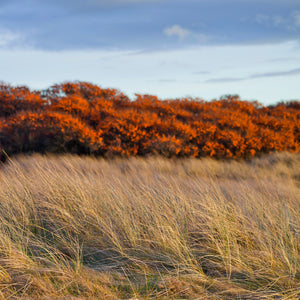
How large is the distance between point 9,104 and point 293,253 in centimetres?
1038

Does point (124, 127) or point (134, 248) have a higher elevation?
point (124, 127)

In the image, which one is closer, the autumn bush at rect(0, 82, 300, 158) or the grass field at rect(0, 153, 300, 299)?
the grass field at rect(0, 153, 300, 299)

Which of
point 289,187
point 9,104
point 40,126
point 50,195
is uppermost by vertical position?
point 9,104

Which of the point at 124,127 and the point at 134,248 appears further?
the point at 124,127

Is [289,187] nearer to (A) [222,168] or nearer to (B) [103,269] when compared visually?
(A) [222,168]

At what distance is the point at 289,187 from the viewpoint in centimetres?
709

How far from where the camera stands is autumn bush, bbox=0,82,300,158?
9805mm

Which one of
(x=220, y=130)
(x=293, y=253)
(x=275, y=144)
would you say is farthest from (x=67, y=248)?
(x=275, y=144)

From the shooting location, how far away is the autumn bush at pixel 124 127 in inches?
386

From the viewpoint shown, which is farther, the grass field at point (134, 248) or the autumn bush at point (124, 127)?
the autumn bush at point (124, 127)

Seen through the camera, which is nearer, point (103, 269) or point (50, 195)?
point (103, 269)

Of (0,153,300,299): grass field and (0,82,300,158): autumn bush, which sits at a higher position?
(0,82,300,158): autumn bush

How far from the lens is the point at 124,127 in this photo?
10094 mm

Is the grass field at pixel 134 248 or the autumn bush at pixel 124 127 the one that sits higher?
the autumn bush at pixel 124 127
